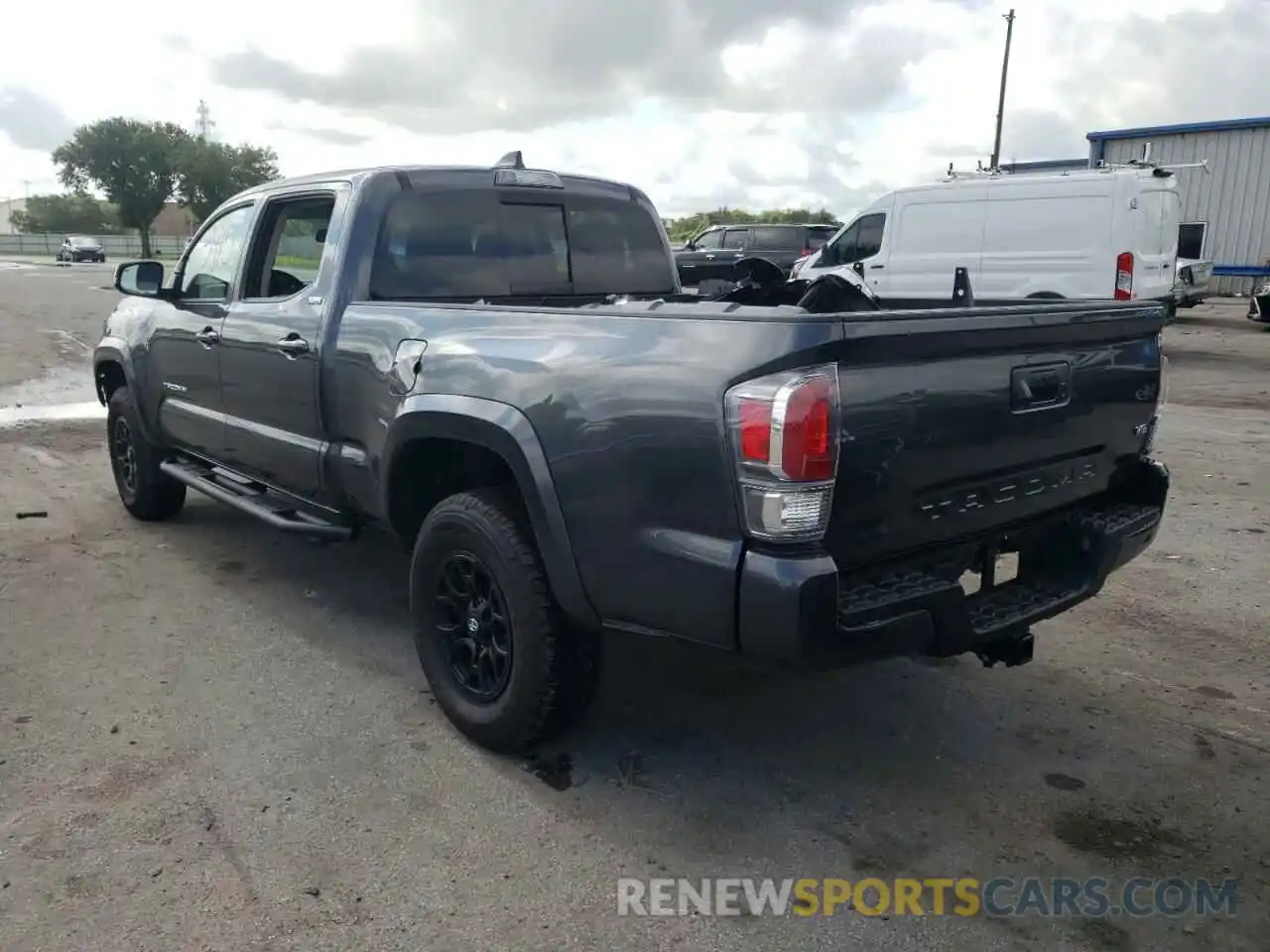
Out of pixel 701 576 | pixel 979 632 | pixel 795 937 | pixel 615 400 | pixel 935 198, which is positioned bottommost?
pixel 795 937

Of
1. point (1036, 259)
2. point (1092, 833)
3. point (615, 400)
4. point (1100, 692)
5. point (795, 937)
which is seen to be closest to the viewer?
point (795, 937)

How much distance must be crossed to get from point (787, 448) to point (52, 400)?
10.1m

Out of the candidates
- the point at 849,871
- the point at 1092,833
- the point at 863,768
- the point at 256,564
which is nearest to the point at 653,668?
the point at 863,768

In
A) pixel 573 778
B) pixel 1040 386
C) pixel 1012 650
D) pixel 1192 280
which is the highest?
pixel 1192 280

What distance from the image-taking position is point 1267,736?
142 inches

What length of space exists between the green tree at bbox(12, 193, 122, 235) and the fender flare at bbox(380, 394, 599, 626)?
307ft

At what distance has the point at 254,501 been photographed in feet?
15.6

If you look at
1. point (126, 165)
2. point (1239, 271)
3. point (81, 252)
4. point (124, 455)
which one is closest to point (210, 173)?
point (126, 165)

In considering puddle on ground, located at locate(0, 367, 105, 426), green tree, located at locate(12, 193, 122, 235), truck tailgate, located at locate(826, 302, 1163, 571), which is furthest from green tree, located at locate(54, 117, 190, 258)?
truck tailgate, located at locate(826, 302, 1163, 571)

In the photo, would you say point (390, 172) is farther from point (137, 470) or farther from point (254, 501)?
point (137, 470)

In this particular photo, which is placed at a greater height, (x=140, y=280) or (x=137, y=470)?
(x=140, y=280)

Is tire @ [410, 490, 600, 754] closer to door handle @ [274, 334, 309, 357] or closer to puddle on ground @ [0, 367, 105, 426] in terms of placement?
door handle @ [274, 334, 309, 357]

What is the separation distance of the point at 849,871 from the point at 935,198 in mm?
12691

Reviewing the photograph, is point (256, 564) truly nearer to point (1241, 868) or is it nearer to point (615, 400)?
point (615, 400)
